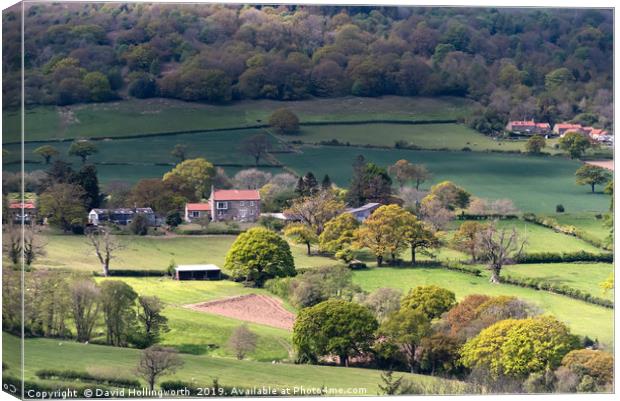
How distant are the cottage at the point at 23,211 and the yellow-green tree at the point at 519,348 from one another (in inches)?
350

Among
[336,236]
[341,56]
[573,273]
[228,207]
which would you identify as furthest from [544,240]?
[228,207]

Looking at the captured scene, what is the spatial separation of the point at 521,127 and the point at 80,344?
443 inches

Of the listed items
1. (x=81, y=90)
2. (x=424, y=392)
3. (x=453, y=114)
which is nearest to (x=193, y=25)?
(x=81, y=90)

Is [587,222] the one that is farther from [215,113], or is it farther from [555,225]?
[215,113]

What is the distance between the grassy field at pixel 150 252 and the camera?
153ft

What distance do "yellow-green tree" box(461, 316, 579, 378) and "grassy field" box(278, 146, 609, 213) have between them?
430 centimetres

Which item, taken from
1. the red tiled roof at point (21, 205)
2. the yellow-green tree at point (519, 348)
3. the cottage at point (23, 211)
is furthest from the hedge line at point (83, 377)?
the yellow-green tree at point (519, 348)

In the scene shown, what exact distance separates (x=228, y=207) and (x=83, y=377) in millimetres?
6050

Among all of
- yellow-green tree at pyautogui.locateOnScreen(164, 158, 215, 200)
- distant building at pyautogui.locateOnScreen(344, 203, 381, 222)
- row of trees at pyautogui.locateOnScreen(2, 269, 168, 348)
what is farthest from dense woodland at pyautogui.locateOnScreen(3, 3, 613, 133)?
row of trees at pyautogui.locateOnScreen(2, 269, 168, 348)

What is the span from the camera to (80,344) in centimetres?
4534

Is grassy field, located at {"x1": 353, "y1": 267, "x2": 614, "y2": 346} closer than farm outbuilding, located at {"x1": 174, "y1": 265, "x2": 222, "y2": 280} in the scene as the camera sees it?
Yes

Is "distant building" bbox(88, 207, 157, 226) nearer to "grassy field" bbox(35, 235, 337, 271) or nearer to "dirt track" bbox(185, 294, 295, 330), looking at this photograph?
"grassy field" bbox(35, 235, 337, 271)

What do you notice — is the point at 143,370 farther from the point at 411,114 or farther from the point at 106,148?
the point at 411,114

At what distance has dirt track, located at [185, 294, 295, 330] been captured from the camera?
46906mm
